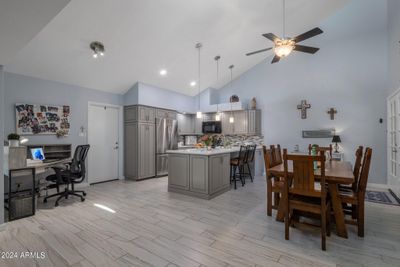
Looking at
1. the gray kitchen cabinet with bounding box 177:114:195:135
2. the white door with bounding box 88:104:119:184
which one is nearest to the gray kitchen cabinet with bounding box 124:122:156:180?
the white door with bounding box 88:104:119:184

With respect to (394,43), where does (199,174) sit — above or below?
below

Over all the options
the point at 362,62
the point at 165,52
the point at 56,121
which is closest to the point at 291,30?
the point at 362,62

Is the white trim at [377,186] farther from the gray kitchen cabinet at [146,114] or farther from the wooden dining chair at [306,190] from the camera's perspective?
the gray kitchen cabinet at [146,114]

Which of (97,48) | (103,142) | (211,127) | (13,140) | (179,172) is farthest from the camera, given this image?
Answer: (211,127)

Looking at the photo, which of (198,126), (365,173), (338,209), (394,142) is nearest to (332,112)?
(394,142)

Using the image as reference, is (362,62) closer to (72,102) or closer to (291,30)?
(291,30)

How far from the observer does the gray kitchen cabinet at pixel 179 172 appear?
4.20 metres

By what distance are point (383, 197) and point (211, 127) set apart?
4.65 meters

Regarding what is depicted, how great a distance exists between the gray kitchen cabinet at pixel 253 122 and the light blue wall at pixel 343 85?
0.26 m

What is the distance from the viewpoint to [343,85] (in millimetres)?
5211

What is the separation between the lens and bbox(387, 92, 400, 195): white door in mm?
3938

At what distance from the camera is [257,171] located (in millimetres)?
6324

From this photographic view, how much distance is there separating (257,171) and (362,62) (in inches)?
157

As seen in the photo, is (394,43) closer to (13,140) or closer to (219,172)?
(219,172)
